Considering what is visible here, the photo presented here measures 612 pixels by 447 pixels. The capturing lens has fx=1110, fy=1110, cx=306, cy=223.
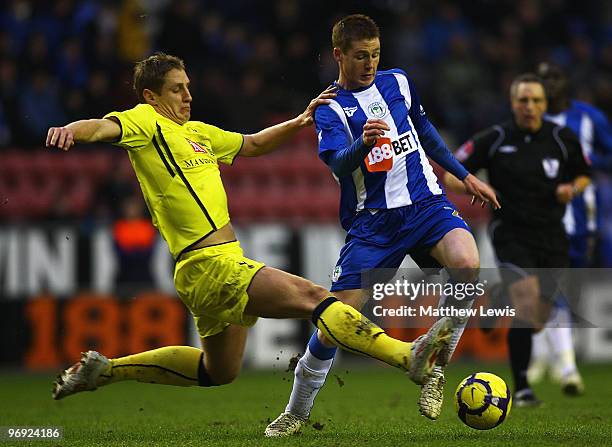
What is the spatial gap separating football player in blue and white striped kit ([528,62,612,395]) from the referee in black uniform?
13.3 inches

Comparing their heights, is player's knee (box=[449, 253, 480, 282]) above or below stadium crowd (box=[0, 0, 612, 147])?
below

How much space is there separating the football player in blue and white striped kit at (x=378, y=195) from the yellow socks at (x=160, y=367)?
0.64 metres

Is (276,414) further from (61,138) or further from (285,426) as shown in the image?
(61,138)

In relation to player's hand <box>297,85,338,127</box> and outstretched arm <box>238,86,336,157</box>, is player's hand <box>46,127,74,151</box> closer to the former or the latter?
outstretched arm <box>238,86,336,157</box>

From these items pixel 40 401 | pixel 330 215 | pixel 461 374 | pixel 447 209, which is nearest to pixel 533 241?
pixel 447 209

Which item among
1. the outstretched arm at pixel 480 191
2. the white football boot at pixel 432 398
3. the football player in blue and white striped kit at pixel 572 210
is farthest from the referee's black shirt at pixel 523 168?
the white football boot at pixel 432 398

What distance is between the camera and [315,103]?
21.1ft

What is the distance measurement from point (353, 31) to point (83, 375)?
251cm

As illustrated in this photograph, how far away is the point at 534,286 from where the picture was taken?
806cm

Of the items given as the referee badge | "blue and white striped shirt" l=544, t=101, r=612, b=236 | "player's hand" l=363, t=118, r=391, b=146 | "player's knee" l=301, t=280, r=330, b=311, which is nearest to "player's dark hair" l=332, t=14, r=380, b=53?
"player's hand" l=363, t=118, r=391, b=146

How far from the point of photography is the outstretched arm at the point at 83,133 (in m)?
5.39

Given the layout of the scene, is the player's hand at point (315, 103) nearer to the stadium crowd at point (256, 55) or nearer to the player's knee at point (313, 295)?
the player's knee at point (313, 295)

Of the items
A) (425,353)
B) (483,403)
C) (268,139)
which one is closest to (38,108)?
(268,139)

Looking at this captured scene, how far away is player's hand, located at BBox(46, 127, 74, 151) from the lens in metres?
5.37
